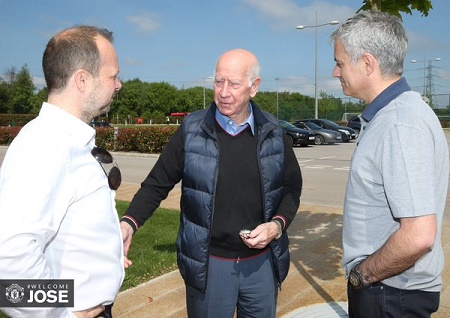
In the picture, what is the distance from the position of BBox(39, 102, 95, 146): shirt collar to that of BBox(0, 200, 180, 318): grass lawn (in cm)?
282

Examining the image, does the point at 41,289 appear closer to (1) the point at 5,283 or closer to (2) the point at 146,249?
(1) the point at 5,283

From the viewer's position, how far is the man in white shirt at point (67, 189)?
55.9 inches

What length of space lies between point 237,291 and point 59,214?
142 cm

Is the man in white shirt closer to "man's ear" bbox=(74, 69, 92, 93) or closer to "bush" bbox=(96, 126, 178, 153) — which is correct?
"man's ear" bbox=(74, 69, 92, 93)

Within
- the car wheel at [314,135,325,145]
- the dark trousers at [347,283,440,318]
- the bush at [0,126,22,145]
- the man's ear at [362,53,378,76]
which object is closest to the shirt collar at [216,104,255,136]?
the man's ear at [362,53,378,76]

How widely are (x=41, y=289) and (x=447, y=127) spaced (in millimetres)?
46716

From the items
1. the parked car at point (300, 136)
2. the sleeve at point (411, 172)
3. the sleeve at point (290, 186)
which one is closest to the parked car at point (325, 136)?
the parked car at point (300, 136)

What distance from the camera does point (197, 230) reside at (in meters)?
2.53

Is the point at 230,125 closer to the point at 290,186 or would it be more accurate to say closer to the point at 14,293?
the point at 290,186

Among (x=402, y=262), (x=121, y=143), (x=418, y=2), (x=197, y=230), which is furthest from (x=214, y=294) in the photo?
(x=121, y=143)

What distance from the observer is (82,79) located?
1.76m

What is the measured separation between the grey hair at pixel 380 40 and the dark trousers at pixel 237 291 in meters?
1.36

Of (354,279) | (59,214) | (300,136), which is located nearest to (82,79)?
(59,214)

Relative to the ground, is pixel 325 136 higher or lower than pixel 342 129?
lower
